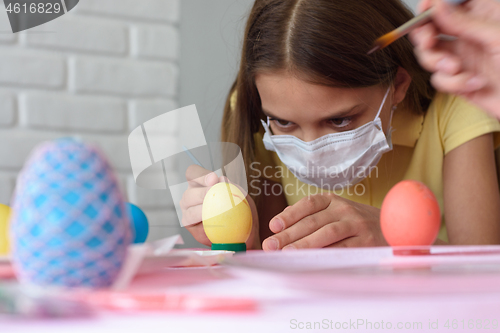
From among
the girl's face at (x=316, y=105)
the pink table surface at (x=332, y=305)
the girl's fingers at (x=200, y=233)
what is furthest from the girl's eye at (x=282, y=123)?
the pink table surface at (x=332, y=305)

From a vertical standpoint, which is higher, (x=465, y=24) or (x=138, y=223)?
(x=465, y=24)

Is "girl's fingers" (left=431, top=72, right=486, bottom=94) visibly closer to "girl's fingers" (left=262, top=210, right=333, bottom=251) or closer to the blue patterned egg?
"girl's fingers" (left=262, top=210, right=333, bottom=251)

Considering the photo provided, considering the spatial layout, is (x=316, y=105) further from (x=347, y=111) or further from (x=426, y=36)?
(x=426, y=36)

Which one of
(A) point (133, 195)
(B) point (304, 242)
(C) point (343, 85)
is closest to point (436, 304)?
(B) point (304, 242)

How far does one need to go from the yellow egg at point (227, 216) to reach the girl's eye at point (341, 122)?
1.27 feet

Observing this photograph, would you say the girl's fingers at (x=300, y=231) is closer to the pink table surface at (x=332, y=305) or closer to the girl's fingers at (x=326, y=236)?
the girl's fingers at (x=326, y=236)

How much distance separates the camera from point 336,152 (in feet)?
2.68

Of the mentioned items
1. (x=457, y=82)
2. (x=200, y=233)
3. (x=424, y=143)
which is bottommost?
(x=200, y=233)

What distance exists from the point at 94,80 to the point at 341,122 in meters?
0.69

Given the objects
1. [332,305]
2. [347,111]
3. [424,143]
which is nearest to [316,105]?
[347,111]

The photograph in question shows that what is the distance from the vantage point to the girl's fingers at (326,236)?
459 mm

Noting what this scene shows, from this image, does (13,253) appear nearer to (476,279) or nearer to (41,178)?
(41,178)

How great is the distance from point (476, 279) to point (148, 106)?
1096mm

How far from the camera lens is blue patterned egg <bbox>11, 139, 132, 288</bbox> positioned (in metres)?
0.19
